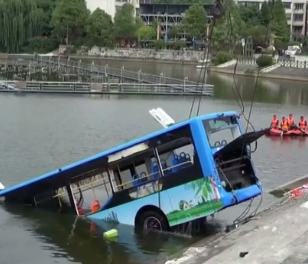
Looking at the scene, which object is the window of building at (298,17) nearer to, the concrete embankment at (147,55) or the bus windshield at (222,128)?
the concrete embankment at (147,55)

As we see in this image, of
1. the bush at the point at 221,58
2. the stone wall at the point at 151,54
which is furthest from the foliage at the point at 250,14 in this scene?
the bush at the point at 221,58

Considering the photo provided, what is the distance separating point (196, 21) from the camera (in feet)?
348

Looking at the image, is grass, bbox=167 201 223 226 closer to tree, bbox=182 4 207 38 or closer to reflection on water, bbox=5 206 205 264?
reflection on water, bbox=5 206 205 264

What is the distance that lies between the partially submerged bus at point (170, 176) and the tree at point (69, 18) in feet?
305

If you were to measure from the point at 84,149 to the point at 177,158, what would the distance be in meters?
12.3

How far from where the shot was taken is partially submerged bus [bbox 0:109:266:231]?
1380cm

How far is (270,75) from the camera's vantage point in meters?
75.9

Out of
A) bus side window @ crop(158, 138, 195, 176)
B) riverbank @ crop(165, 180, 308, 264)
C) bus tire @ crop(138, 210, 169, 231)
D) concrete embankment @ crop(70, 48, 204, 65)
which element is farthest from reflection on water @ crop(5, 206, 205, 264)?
concrete embankment @ crop(70, 48, 204, 65)

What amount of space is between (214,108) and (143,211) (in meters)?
28.8

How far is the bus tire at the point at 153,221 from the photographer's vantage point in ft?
47.6

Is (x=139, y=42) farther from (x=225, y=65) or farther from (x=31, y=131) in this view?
(x=31, y=131)

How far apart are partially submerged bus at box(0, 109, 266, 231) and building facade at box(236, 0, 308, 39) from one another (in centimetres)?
11112

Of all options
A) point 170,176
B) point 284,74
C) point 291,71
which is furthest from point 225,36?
point 170,176

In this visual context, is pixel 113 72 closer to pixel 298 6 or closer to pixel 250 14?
pixel 250 14
